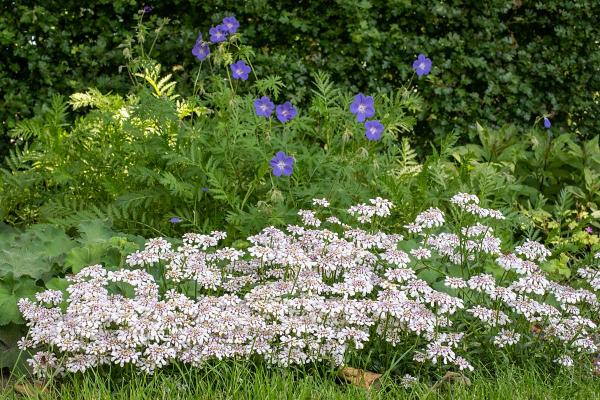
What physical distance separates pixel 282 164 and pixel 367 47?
2.56 meters

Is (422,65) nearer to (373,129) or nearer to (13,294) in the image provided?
(373,129)

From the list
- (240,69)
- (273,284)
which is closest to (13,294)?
(273,284)

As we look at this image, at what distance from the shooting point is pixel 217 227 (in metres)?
3.94

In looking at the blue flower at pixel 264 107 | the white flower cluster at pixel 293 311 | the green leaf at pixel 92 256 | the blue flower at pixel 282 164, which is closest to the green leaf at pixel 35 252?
the green leaf at pixel 92 256

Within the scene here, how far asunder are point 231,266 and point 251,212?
1.76 ft

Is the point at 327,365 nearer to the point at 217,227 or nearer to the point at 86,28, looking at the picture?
the point at 217,227

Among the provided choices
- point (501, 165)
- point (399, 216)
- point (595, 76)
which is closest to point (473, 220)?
point (399, 216)

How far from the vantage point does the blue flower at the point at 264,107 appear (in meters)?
3.94

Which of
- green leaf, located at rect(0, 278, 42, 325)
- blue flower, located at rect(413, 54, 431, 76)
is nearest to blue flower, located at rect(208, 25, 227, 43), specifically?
blue flower, located at rect(413, 54, 431, 76)

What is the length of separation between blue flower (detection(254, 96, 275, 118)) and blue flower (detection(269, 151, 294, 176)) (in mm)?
368

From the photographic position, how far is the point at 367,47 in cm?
596

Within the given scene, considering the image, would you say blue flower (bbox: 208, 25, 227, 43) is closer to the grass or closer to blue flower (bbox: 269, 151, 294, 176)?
blue flower (bbox: 269, 151, 294, 176)

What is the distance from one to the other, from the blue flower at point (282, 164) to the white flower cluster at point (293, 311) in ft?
1.99

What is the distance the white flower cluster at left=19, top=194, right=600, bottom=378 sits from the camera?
263 centimetres
